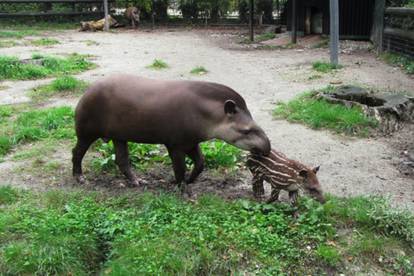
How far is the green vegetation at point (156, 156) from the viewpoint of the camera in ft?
20.0

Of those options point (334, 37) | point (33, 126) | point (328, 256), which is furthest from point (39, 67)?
point (328, 256)

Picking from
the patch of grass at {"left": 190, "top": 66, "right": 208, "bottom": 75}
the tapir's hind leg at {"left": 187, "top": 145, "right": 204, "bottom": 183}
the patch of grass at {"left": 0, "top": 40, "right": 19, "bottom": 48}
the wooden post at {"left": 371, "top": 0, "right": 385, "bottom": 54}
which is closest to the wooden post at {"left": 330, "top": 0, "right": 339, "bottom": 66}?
the wooden post at {"left": 371, "top": 0, "right": 385, "bottom": 54}

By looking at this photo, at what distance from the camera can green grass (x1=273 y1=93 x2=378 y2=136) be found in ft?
25.2

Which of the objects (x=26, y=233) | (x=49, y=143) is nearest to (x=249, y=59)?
(x=49, y=143)

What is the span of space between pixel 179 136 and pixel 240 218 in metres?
0.94

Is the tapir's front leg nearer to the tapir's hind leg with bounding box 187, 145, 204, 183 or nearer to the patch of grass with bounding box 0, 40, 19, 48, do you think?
the tapir's hind leg with bounding box 187, 145, 204, 183

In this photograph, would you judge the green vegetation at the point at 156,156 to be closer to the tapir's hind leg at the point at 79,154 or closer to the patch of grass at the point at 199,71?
the tapir's hind leg at the point at 79,154

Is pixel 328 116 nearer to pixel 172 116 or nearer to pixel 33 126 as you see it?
pixel 172 116

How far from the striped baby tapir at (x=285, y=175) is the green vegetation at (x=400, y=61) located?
295 inches

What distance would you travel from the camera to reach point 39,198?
5.25 m

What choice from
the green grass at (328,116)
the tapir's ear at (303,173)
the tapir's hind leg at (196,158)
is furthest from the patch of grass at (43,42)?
the tapir's ear at (303,173)

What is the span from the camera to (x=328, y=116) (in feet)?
25.9

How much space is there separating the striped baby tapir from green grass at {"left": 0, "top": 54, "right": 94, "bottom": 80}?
7.84 metres

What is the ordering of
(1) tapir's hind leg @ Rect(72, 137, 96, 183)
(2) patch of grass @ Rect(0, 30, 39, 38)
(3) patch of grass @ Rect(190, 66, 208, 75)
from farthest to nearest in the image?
1. (2) patch of grass @ Rect(0, 30, 39, 38)
2. (3) patch of grass @ Rect(190, 66, 208, 75)
3. (1) tapir's hind leg @ Rect(72, 137, 96, 183)
